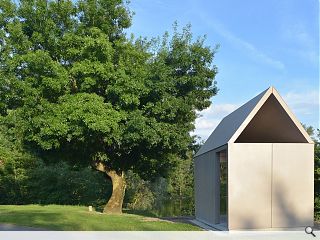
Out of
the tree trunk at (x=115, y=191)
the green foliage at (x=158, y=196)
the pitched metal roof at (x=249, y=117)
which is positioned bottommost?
the green foliage at (x=158, y=196)

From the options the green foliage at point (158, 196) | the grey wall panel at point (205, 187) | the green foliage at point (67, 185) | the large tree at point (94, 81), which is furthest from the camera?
the green foliage at point (67, 185)

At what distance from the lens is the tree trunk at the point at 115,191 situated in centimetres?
2125

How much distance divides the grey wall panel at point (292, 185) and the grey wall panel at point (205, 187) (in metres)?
2.54

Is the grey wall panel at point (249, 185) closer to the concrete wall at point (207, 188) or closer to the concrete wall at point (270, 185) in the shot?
the concrete wall at point (270, 185)

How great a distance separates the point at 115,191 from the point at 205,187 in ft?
18.2

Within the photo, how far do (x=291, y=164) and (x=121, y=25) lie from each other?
10.3 m

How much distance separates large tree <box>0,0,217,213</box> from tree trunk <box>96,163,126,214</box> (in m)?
0.14

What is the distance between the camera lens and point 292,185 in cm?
1412

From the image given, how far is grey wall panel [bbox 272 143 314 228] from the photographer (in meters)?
14.1

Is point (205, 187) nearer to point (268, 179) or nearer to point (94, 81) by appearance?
point (268, 179)

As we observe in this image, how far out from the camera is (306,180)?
Answer: 14.2 meters

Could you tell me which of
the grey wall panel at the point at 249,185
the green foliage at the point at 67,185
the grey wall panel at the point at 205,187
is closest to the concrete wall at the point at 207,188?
the grey wall panel at the point at 205,187

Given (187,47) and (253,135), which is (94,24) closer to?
(187,47)

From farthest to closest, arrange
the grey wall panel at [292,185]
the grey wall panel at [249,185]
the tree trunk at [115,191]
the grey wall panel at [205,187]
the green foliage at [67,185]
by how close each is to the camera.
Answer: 1. the green foliage at [67,185]
2. the tree trunk at [115,191]
3. the grey wall panel at [205,187]
4. the grey wall panel at [292,185]
5. the grey wall panel at [249,185]
